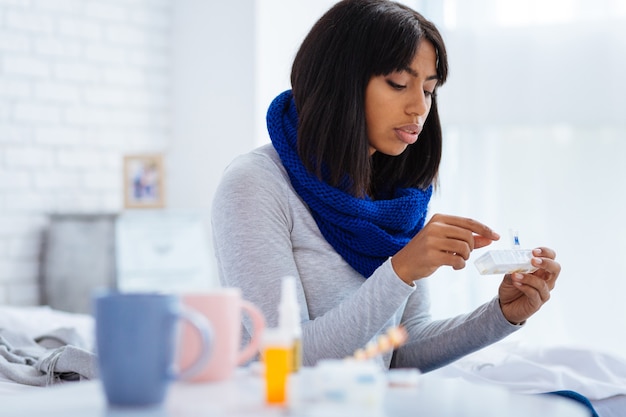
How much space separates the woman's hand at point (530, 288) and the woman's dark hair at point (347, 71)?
12.6 inches

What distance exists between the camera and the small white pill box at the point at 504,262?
1.22 m

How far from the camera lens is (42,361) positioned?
60.5 inches

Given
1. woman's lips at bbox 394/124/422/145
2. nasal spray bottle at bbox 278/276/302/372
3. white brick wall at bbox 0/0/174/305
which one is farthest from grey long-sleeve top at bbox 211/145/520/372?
white brick wall at bbox 0/0/174/305

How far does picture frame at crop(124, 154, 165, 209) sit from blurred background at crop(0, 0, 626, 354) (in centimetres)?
3

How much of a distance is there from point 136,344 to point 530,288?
0.82 meters

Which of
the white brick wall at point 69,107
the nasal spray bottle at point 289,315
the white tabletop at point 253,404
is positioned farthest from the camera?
the white brick wall at point 69,107

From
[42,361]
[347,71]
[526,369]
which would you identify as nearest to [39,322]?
[42,361]

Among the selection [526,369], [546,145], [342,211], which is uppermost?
[546,145]

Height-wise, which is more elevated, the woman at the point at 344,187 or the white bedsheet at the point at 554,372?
the woman at the point at 344,187

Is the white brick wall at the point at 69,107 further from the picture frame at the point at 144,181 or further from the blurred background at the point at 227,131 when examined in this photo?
the picture frame at the point at 144,181

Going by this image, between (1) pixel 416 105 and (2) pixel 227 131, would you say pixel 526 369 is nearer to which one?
(1) pixel 416 105

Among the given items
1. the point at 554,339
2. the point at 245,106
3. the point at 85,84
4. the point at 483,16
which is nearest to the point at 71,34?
the point at 85,84

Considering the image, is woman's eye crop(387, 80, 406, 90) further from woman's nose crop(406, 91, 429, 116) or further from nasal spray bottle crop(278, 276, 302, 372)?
nasal spray bottle crop(278, 276, 302, 372)

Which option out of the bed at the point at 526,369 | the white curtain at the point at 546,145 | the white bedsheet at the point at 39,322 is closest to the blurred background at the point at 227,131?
the white curtain at the point at 546,145
